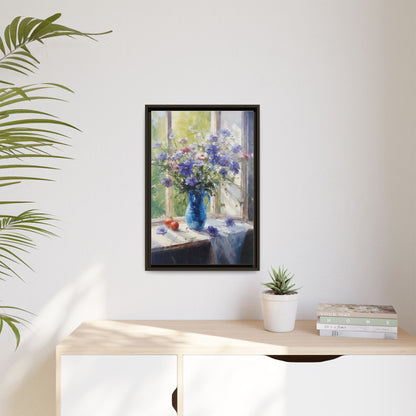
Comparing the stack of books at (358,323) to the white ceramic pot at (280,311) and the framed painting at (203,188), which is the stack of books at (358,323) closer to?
the white ceramic pot at (280,311)

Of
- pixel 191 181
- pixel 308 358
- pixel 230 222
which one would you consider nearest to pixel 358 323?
pixel 308 358

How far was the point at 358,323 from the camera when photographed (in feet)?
5.24

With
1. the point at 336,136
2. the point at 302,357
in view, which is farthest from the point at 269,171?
the point at 302,357

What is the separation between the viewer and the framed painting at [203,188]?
6.19 feet

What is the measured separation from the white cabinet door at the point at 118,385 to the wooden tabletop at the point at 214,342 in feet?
0.11

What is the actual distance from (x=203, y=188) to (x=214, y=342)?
0.68 m

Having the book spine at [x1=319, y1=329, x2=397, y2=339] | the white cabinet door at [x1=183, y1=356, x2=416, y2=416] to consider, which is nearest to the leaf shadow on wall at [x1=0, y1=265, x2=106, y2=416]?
the white cabinet door at [x1=183, y1=356, x2=416, y2=416]

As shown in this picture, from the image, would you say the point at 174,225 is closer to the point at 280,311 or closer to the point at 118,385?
the point at 280,311

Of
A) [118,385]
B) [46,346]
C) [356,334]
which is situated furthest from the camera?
[46,346]

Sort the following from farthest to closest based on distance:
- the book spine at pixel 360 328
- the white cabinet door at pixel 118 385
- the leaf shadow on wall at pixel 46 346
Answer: the leaf shadow on wall at pixel 46 346 < the book spine at pixel 360 328 < the white cabinet door at pixel 118 385

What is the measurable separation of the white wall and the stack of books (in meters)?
0.28

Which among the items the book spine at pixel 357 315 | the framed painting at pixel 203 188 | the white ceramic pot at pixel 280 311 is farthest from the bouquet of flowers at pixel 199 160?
the book spine at pixel 357 315

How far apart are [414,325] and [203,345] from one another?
0.98 meters

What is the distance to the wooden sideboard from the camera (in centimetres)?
145
